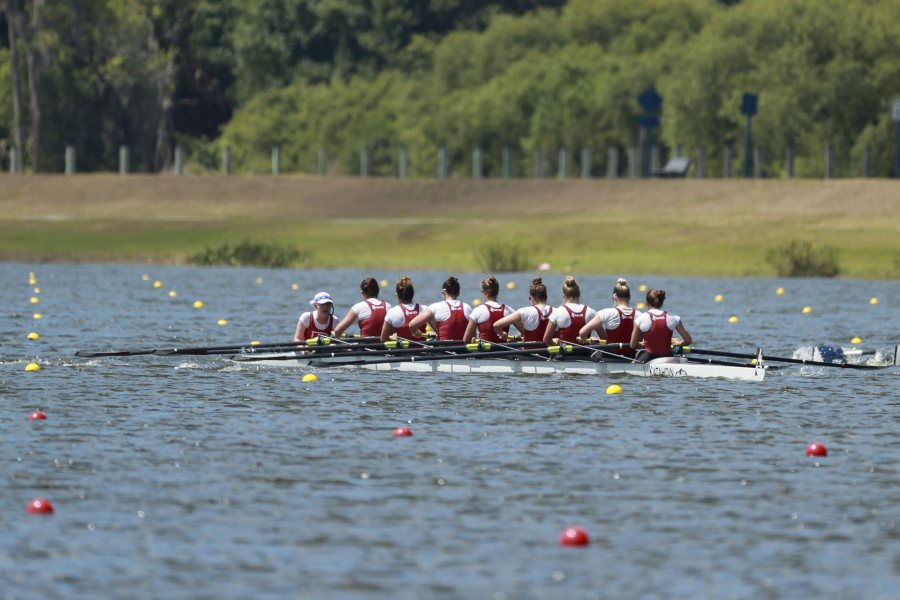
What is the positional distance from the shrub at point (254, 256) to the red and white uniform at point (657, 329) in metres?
34.2

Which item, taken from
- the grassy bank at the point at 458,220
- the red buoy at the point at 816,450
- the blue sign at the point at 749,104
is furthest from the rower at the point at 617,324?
the blue sign at the point at 749,104

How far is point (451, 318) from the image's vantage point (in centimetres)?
2983

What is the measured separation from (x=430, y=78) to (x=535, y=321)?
67.1m

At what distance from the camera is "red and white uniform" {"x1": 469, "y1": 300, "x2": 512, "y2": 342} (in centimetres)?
2944

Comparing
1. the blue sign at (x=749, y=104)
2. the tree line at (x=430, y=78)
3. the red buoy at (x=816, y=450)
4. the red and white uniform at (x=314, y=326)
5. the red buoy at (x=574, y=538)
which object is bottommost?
the red buoy at (x=574, y=538)

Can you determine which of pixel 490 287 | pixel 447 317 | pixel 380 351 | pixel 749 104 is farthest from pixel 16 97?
pixel 490 287

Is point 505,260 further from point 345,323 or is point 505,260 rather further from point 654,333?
point 654,333

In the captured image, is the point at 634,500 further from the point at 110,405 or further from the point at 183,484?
the point at 110,405

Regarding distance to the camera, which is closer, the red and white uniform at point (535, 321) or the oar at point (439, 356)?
the oar at point (439, 356)

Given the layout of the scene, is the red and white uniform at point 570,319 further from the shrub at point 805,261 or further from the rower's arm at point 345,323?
the shrub at point 805,261

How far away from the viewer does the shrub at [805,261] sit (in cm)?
5534

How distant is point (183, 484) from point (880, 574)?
678cm

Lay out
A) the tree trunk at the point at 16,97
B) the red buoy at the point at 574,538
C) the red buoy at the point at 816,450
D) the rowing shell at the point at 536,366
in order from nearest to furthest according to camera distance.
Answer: the red buoy at the point at 574,538 < the red buoy at the point at 816,450 < the rowing shell at the point at 536,366 < the tree trunk at the point at 16,97

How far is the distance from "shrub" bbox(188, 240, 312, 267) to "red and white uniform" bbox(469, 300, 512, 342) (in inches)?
1283
